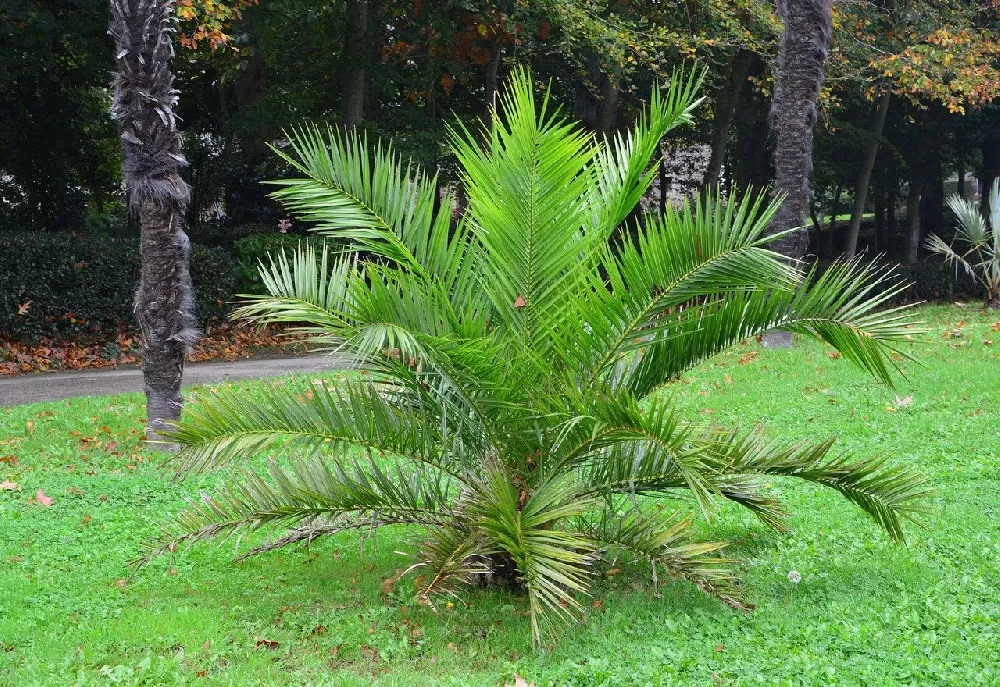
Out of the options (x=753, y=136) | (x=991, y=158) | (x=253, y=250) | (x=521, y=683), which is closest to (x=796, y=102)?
(x=253, y=250)

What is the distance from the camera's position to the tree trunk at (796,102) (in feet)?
44.7

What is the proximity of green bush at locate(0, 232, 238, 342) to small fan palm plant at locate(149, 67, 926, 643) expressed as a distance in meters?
10.3

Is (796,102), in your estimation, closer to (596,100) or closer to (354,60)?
(596,100)

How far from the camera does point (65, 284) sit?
15.1 meters

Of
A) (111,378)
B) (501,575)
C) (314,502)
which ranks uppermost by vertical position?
(314,502)

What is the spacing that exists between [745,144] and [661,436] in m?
24.8

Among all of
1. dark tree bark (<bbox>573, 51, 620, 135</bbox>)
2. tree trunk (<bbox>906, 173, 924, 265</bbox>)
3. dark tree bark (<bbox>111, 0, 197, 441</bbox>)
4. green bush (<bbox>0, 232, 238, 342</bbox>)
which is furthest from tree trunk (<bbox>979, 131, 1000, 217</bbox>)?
dark tree bark (<bbox>111, 0, 197, 441</bbox>)

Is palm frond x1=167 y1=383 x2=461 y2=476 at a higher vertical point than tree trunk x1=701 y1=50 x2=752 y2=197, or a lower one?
lower

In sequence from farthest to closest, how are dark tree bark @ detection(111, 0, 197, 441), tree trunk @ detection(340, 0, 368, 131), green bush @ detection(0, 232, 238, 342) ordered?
tree trunk @ detection(340, 0, 368, 131) < green bush @ detection(0, 232, 238, 342) < dark tree bark @ detection(111, 0, 197, 441)

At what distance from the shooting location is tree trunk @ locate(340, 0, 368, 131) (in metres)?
17.3

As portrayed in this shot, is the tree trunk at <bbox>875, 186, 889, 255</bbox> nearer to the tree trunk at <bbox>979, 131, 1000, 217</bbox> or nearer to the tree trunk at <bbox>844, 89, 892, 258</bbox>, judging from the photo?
the tree trunk at <bbox>979, 131, 1000, 217</bbox>

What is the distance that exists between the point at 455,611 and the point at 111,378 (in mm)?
9326

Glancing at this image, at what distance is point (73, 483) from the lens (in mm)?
7312

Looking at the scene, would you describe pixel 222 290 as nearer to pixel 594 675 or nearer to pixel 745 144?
pixel 594 675
